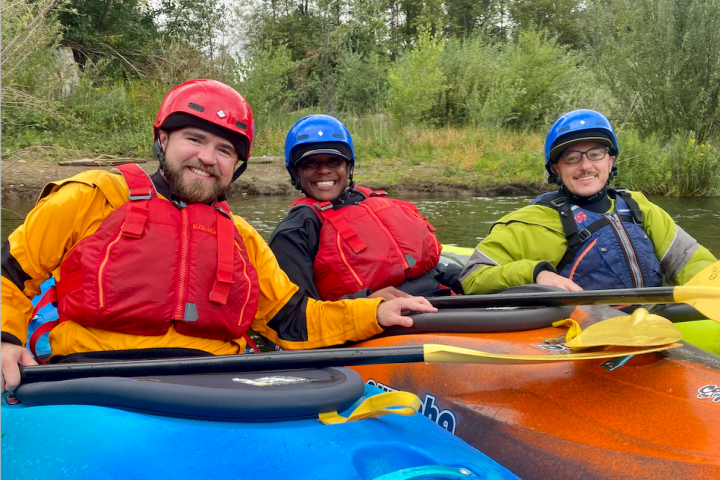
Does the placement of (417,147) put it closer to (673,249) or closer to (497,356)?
(673,249)

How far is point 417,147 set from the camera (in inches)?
473

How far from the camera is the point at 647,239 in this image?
2842 mm

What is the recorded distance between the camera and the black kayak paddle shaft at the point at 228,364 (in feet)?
5.13

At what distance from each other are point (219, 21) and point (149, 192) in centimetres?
1707

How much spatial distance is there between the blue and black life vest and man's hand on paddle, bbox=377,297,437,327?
2.88ft

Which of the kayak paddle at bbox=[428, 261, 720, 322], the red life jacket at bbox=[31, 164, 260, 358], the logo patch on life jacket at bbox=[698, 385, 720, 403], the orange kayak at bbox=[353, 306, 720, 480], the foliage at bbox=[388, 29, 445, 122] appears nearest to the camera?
the orange kayak at bbox=[353, 306, 720, 480]

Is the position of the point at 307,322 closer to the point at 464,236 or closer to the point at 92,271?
the point at 92,271

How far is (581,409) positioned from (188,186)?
4.74 ft

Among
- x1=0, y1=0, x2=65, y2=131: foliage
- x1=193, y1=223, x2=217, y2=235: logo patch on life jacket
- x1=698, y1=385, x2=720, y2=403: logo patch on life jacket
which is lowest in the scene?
x1=698, y1=385, x2=720, y2=403: logo patch on life jacket

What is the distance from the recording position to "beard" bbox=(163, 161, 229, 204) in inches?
81.0

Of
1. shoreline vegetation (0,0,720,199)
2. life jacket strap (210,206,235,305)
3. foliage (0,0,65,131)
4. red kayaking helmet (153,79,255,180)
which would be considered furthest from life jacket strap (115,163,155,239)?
shoreline vegetation (0,0,720,199)

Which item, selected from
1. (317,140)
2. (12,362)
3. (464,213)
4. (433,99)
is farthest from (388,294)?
(433,99)

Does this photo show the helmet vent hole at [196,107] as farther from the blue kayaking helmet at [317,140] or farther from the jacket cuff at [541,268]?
the jacket cuff at [541,268]

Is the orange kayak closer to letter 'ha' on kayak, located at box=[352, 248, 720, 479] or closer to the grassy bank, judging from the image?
letter 'ha' on kayak, located at box=[352, 248, 720, 479]
